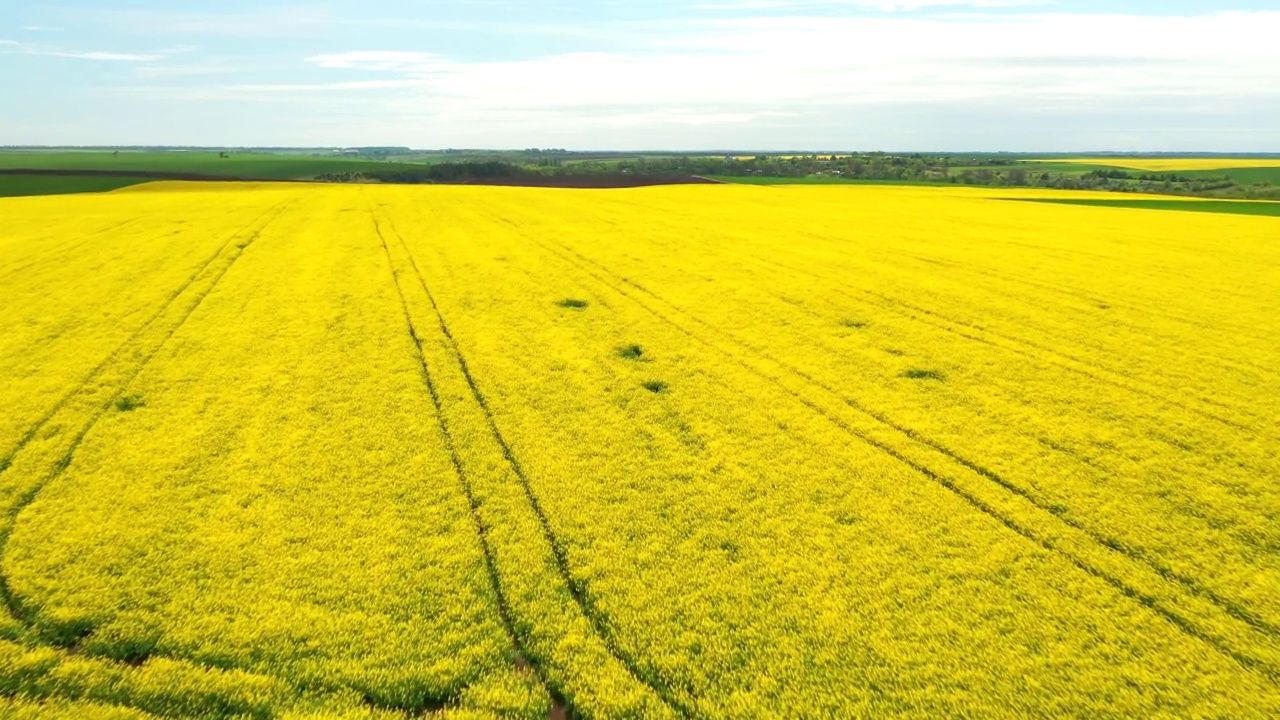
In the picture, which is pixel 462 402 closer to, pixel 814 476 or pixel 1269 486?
pixel 814 476

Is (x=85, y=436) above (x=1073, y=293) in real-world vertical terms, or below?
below

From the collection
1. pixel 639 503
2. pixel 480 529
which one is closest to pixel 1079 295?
pixel 639 503

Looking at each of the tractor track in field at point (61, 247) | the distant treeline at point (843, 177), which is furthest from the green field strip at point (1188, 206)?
the tractor track in field at point (61, 247)

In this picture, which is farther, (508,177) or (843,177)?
(843,177)

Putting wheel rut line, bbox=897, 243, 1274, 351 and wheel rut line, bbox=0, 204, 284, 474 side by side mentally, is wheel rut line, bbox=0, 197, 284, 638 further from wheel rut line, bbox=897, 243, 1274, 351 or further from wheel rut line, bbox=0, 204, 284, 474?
wheel rut line, bbox=897, 243, 1274, 351

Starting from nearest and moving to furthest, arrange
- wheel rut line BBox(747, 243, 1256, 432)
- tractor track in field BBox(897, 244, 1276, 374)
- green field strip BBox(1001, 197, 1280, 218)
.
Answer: wheel rut line BBox(747, 243, 1256, 432) < tractor track in field BBox(897, 244, 1276, 374) < green field strip BBox(1001, 197, 1280, 218)

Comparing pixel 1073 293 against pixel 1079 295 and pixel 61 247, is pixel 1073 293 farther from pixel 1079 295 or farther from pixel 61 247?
pixel 61 247

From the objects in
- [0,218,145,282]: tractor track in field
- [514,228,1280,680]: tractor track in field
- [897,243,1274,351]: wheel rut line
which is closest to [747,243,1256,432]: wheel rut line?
[897,243,1274,351]: wheel rut line

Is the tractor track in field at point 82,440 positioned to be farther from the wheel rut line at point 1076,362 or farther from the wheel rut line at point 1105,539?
the wheel rut line at point 1076,362
